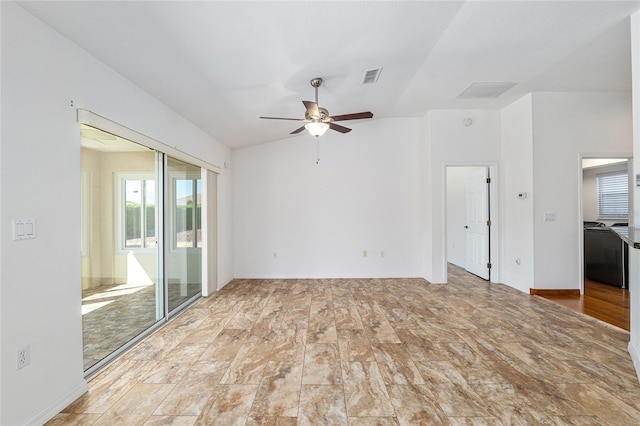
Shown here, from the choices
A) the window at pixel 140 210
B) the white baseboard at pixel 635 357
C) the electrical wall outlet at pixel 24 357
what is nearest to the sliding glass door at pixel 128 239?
the window at pixel 140 210

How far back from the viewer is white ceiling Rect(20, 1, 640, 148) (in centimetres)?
190

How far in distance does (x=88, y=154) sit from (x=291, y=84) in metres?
2.21

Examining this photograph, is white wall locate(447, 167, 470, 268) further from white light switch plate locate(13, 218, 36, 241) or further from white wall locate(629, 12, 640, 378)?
white light switch plate locate(13, 218, 36, 241)

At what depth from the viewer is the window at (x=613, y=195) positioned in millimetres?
5047

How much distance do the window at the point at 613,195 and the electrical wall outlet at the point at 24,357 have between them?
26.6 ft

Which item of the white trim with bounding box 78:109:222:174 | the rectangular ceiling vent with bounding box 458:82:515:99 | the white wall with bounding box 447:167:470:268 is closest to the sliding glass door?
the white trim with bounding box 78:109:222:174

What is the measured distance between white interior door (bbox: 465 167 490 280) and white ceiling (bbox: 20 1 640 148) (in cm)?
172

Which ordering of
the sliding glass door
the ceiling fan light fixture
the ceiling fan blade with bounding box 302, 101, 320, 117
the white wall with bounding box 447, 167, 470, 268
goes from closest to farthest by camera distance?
1. the ceiling fan blade with bounding box 302, 101, 320, 117
2. the sliding glass door
3. the ceiling fan light fixture
4. the white wall with bounding box 447, 167, 470, 268

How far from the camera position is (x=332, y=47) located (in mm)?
2523

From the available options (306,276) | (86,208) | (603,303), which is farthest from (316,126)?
A: (603,303)

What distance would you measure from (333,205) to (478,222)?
2.82 m

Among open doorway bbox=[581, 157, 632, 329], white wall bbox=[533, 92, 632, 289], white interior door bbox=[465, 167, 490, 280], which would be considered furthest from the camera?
white interior door bbox=[465, 167, 490, 280]

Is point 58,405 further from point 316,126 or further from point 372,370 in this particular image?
point 316,126

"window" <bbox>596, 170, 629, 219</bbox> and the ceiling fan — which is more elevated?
the ceiling fan
